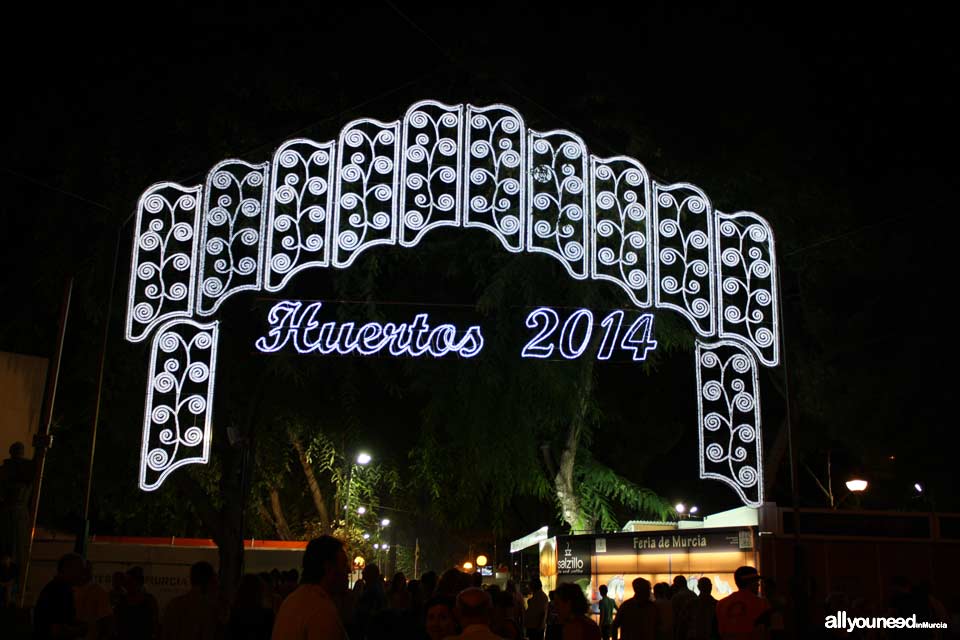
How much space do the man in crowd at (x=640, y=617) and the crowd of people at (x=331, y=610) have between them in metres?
0.01

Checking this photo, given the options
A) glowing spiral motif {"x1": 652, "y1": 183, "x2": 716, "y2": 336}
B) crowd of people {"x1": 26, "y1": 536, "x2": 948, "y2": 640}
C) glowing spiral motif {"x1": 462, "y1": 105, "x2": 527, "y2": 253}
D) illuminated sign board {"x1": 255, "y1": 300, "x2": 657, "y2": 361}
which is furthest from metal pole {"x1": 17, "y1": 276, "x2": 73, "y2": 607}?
glowing spiral motif {"x1": 652, "y1": 183, "x2": 716, "y2": 336}

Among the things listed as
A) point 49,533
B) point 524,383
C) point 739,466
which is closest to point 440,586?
point 739,466

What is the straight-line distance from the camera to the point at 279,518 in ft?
92.1

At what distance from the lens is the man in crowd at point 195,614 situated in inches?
325

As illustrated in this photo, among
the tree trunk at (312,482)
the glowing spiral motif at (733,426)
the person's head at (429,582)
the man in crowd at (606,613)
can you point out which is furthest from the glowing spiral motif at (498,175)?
the tree trunk at (312,482)

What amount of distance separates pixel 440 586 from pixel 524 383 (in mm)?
12679

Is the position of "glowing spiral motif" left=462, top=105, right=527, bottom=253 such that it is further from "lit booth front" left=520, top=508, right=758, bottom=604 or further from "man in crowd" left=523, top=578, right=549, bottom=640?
"lit booth front" left=520, top=508, right=758, bottom=604

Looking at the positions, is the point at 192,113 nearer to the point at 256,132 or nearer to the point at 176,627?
the point at 256,132

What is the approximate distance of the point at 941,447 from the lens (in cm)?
1892

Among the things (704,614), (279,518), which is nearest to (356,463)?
(279,518)

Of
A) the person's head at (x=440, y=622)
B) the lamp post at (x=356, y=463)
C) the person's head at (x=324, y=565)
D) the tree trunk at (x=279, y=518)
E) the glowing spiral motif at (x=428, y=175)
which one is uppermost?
the glowing spiral motif at (x=428, y=175)

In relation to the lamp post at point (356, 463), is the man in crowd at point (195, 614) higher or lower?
lower

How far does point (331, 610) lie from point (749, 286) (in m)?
11.8

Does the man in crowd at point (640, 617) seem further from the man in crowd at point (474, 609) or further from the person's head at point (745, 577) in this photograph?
the man in crowd at point (474, 609)
